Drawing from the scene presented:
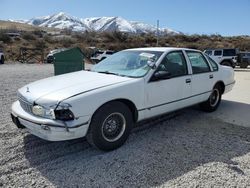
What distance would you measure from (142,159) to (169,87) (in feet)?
5.00

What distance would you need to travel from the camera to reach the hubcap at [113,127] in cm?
399

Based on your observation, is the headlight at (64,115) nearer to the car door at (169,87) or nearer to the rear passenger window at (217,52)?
the car door at (169,87)

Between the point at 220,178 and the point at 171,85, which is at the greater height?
the point at 171,85

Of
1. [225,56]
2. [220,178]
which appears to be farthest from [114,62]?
[225,56]

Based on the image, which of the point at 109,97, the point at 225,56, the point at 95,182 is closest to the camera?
the point at 95,182

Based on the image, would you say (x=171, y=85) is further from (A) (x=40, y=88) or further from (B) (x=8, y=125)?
(B) (x=8, y=125)

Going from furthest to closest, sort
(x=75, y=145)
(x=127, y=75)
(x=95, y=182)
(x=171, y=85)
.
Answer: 1. (x=171, y=85)
2. (x=127, y=75)
3. (x=75, y=145)
4. (x=95, y=182)

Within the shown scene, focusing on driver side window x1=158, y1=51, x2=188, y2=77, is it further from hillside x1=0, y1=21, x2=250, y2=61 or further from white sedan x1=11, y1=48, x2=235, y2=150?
hillside x1=0, y1=21, x2=250, y2=61

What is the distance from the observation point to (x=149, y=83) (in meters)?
4.44

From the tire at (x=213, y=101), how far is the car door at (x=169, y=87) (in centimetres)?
108

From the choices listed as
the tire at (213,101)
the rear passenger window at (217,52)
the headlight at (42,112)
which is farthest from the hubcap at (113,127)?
the rear passenger window at (217,52)

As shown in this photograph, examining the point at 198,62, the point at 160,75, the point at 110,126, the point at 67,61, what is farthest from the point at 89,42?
the point at 110,126

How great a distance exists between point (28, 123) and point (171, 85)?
8.06ft

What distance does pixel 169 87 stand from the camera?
4805 millimetres
